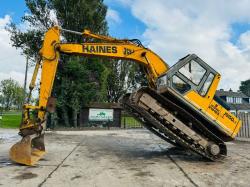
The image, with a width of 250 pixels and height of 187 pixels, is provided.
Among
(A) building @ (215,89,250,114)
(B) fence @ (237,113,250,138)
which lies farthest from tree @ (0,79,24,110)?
(B) fence @ (237,113,250,138)

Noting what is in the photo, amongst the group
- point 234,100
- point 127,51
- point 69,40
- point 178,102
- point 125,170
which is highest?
point 69,40

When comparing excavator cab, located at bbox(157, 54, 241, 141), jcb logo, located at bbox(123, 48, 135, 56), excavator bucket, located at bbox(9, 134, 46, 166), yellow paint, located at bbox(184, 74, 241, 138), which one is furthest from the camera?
jcb logo, located at bbox(123, 48, 135, 56)

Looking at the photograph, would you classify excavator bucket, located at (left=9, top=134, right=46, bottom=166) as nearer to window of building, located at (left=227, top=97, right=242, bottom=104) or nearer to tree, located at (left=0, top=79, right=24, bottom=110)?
window of building, located at (left=227, top=97, right=242, bottom=104)

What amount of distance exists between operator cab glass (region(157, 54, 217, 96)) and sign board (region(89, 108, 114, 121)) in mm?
18419

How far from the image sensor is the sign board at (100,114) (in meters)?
28.6

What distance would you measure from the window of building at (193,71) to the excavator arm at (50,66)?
3.02 feet

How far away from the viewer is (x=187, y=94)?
10.2 meters

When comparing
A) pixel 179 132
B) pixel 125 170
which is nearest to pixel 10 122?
pixel 179 132

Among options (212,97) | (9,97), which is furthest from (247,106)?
(212,97)

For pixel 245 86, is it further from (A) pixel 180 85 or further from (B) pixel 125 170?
(B) pixel 125 170

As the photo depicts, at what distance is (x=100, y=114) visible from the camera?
28.8m

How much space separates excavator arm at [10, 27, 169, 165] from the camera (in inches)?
353

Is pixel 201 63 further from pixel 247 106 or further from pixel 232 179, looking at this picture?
pixel 247 106

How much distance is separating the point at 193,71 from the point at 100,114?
18907 millimetres
